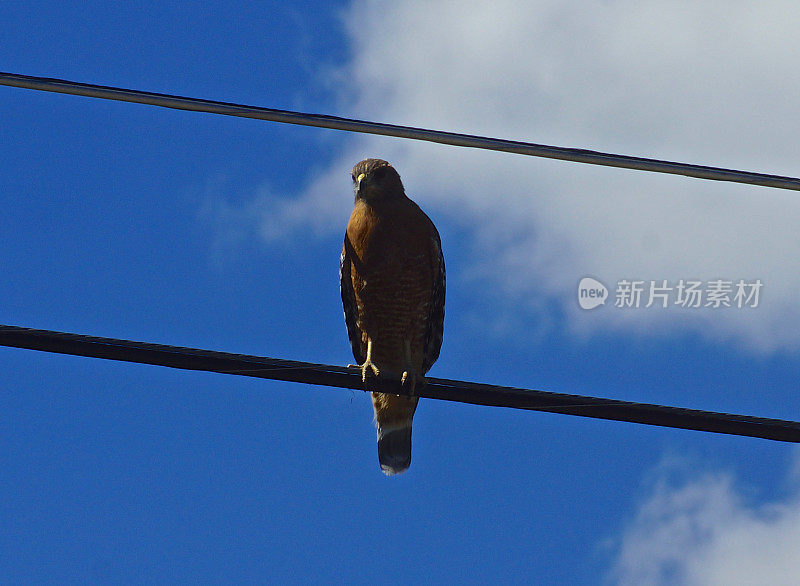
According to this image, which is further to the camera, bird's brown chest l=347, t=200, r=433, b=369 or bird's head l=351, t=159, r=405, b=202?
bird's head l=351, t=159, r=405, b=202

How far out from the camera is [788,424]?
4.55 metres

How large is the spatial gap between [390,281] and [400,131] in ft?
8.07

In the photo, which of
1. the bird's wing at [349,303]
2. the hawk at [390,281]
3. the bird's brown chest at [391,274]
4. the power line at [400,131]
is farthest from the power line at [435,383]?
the bird's wing at [349,303]

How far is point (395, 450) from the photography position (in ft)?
26.2

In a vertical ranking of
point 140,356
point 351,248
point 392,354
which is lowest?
point 140,356

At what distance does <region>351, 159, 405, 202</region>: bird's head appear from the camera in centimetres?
762

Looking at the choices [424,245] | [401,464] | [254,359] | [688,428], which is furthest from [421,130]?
[401,464]

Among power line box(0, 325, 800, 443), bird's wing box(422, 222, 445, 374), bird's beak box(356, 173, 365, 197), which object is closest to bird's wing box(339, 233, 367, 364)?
bird's beak box(356, 173, 365, 197)

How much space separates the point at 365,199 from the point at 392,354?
1.01m

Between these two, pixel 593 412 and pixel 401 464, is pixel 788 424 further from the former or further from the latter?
pixel 401 464

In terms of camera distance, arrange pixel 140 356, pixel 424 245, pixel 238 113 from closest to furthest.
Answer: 1. pixel 140 356
2. pixel 238 113
3. pixel 424 245

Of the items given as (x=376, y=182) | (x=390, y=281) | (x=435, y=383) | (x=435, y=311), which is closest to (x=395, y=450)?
(x=435, y=311)

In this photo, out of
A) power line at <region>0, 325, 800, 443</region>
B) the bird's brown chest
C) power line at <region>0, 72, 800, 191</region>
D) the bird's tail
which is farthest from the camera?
the bird's tail

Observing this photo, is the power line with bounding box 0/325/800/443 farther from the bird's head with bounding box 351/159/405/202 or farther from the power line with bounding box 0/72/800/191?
the bird's head with bounding box 351/159/405/202
